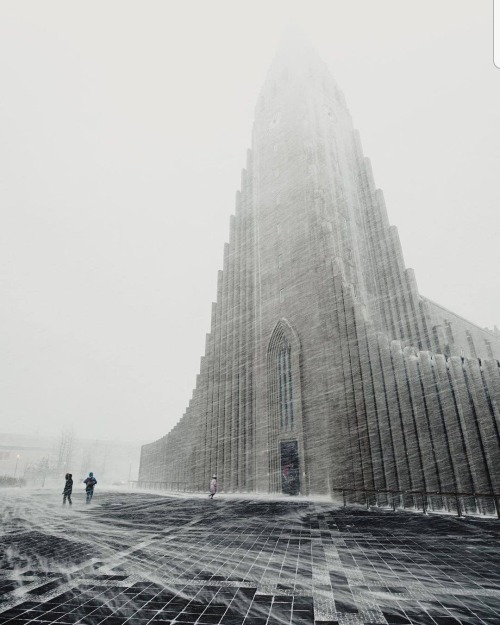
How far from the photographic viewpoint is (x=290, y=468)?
78.5 ft

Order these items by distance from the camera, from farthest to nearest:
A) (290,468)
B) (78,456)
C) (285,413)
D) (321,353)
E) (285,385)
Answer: (78,456), (285,385), (285,413), (321,353), (290,468)

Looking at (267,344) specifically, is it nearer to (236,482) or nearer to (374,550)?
(236,482)

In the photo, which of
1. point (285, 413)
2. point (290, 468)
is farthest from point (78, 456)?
point (290, 468)

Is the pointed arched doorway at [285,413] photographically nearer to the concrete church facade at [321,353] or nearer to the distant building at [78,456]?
the concrete church facade at [321,353]

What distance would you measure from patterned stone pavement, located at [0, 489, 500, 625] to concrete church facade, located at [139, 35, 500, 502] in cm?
795

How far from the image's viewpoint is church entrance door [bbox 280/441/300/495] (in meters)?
23.5

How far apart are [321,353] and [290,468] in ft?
25.7

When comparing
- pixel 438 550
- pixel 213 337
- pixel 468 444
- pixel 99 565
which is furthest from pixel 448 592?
pixel 213 337

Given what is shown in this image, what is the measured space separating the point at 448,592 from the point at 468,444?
13029 mm

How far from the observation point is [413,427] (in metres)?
17.1

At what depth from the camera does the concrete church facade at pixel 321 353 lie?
16516 millimetres

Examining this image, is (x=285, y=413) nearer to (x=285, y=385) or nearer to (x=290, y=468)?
(x=285, y=385)

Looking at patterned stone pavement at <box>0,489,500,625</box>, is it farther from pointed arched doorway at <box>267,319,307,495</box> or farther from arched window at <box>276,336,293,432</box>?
arched window at <box>276,336,293,432</box>

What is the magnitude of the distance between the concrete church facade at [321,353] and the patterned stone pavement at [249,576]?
795cm
